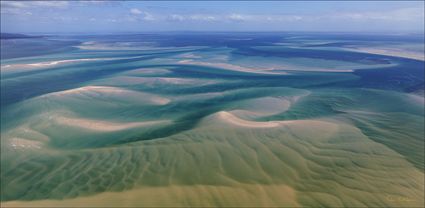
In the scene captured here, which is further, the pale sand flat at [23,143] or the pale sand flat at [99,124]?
the pale sand flat at [99,124]

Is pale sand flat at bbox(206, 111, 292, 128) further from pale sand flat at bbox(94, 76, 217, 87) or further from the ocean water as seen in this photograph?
pale sand flat at bbox(94, 76, 217, 87)

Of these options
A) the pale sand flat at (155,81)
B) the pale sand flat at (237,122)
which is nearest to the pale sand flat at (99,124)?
the pale sand flat at (237,122)

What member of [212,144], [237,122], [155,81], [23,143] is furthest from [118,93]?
[212,144]

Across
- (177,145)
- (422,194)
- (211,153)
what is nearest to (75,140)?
(177,145)

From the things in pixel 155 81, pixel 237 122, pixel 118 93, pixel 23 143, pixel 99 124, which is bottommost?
pixel 23 143

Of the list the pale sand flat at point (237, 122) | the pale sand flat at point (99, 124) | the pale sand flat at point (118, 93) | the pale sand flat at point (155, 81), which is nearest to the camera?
the pale sand flat at point (237, 122)

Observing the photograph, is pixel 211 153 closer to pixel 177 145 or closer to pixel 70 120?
pixel 177 145

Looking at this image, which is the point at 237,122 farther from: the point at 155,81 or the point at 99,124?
the point at 155,81

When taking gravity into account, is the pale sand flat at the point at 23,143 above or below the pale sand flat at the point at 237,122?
below

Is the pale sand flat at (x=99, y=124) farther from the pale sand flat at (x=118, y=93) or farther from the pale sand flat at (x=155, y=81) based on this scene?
the pale sand flat at (x=155, y=81)
